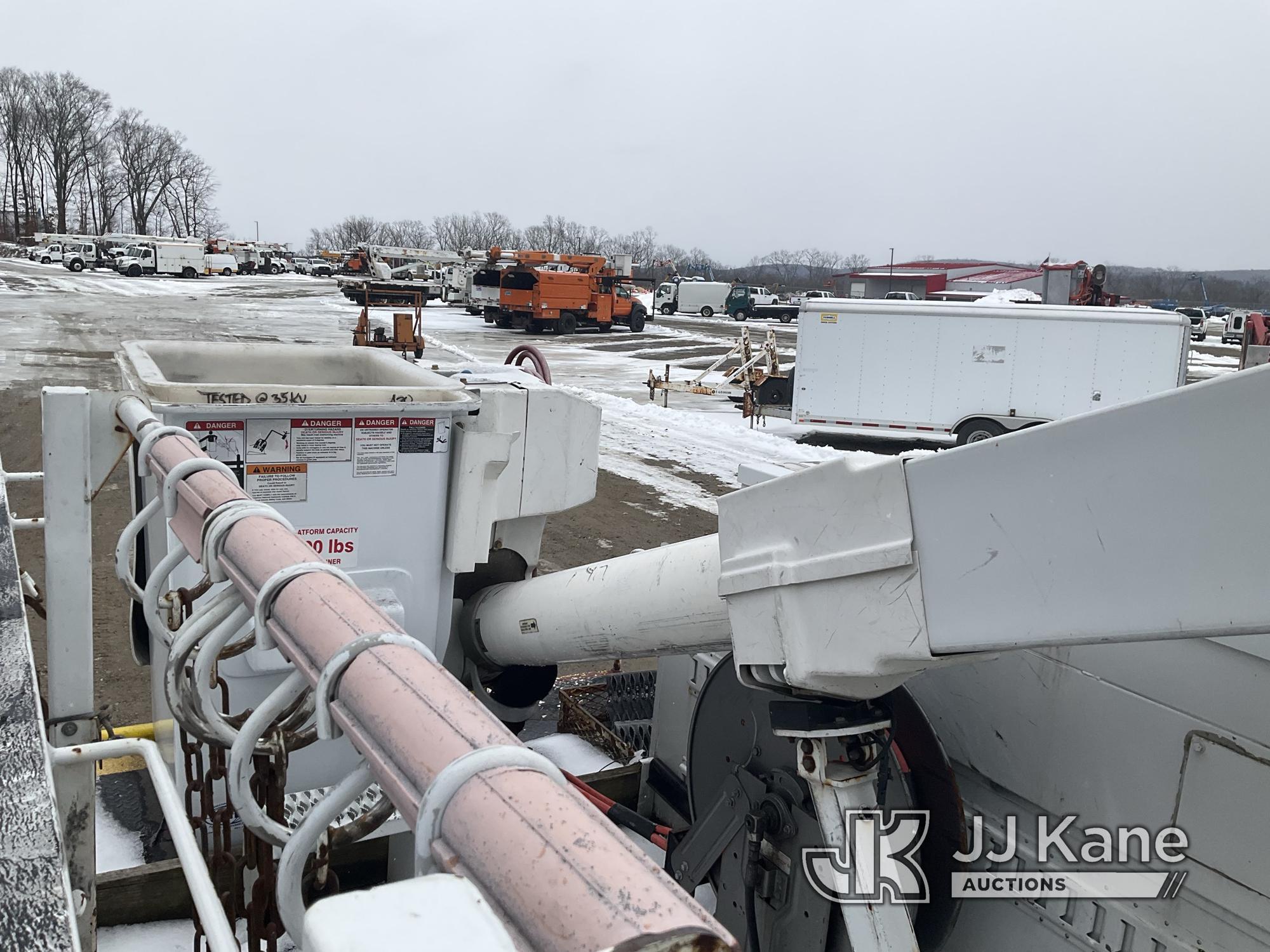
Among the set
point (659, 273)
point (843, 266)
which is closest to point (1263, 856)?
point (659, 273)

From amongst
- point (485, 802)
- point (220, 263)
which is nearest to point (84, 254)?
point (220, 263)

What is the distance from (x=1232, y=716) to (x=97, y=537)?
8750 mm

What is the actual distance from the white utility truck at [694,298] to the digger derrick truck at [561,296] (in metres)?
10.7

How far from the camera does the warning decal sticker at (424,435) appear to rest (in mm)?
4078

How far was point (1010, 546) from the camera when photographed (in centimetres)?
171

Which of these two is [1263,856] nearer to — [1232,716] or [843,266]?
[1232,716]

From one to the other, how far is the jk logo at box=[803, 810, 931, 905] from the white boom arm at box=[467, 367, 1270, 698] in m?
0.49

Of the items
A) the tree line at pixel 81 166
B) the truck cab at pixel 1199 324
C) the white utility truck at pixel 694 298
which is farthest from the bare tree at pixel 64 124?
the truck cab at pixel 1199 324

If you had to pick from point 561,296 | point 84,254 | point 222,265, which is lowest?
point 561,296

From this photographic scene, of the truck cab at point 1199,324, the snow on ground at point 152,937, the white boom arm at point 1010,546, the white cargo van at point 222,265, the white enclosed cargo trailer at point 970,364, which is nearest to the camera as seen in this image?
the white boom arm at point 1010,546

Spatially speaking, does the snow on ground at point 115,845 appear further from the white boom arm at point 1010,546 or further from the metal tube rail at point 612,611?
the white boom arm at point 1010,546

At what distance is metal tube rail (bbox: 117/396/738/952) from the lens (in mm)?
712

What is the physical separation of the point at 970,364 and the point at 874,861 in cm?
1350

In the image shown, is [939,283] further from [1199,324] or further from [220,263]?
[220,263]
